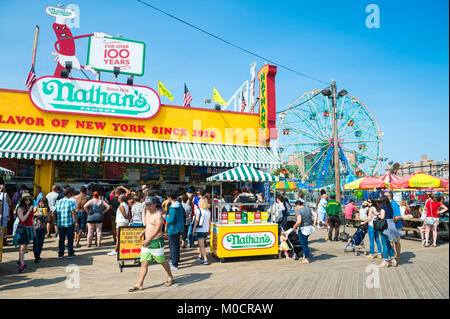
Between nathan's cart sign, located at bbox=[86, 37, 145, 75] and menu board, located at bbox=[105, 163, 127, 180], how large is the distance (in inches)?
179

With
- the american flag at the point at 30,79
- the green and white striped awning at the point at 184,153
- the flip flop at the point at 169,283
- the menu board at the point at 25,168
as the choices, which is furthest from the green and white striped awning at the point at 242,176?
the american flag at the point at 30,79

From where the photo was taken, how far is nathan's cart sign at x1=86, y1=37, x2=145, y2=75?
45.7 ft

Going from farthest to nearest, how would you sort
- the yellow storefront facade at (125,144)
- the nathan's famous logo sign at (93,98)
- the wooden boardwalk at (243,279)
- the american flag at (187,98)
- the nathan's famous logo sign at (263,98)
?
the american flag at (187,98) → the nathan's famous logo sign at (263,98) → the nathan's famous logo sign at (93,98) → the yellow storefront facade at (125,144) → the wooden boardwalk at (243,279)

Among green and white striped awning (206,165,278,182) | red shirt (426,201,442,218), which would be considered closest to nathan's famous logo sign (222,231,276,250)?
green and white striped awning (206,165,278,182)

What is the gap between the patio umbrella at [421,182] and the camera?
12.2 metres

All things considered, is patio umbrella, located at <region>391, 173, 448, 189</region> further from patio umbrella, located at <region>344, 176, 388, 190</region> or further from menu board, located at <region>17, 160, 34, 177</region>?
menu board, located at <region>17, 160, 34, 177</region>

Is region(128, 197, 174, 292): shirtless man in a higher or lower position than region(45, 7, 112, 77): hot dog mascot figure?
lower

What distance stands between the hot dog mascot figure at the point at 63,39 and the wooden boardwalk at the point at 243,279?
9.36m

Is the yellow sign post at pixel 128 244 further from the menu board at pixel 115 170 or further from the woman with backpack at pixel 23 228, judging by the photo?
the menu board at pixel 115 170

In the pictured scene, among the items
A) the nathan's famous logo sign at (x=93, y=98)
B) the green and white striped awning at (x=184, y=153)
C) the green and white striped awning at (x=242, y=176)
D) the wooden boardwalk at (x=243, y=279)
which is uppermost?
the nathan's famous logo sign at (x=93, y=98)

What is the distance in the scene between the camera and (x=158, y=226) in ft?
17.4

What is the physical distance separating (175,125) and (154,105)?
1.37m
